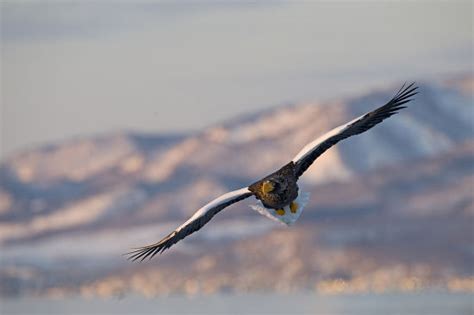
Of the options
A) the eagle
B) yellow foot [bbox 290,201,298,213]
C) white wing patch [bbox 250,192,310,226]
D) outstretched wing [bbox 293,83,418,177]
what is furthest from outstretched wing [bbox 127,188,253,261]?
outstretched wing [bbox 293,83,418,177]

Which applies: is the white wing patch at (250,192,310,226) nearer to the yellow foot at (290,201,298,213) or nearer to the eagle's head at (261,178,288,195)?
the yellow foot at (290,201,298,213)

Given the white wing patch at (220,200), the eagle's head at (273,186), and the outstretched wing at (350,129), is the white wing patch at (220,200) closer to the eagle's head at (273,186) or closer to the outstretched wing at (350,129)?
the eagle's head at (273,186)

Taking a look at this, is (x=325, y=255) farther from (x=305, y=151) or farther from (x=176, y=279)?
(x=305, y=151)

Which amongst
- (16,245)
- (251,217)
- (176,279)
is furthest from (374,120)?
(16,245)

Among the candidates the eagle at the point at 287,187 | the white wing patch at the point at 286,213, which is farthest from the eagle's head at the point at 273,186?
the white wing patch at the point at 286,213

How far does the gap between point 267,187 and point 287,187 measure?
327mm

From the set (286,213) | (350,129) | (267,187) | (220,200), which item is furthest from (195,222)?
(350,129)

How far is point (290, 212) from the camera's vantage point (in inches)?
974

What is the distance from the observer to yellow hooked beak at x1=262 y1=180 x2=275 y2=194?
80.0 ft

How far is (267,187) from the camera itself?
24391 millimetres

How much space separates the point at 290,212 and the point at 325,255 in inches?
4120

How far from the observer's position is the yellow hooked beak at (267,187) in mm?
24375

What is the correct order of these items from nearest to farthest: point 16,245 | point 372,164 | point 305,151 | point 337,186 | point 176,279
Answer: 1. point 305,151
2. point 176,279
3. point 16,245
4. point 337,186
5. point 372,164

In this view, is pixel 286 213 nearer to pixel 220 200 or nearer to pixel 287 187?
pixel 287 187
